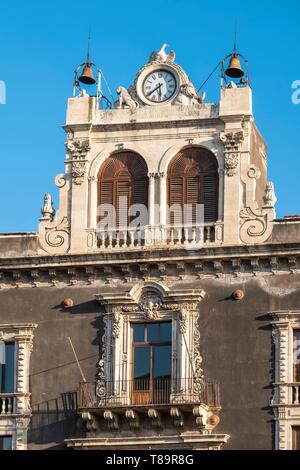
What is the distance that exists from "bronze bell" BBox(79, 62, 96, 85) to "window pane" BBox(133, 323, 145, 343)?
336 inches

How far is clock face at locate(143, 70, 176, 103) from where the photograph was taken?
79500 mm

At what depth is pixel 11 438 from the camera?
77.6m

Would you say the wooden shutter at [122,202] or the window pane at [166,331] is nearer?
the window pane at [166,331]

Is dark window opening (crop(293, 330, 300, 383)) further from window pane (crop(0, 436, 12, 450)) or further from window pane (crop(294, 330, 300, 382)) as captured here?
window pane (crop(0, 436, 12, 450))

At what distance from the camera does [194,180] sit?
258ft

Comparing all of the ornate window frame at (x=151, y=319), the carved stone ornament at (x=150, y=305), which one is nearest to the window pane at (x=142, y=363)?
the ornate window frame at (x=151, y=319)

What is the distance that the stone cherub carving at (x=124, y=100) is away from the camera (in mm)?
79688

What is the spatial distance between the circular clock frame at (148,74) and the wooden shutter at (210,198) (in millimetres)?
2908

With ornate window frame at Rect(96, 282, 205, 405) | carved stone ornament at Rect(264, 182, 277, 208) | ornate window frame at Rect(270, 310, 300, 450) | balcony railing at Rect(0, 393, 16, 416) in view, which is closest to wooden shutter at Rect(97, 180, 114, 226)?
ornate window frame at Rect(96, 282, 205, 405)

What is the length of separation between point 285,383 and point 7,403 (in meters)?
9.02

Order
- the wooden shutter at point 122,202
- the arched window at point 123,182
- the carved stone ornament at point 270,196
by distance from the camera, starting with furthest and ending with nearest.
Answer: the arched window at point 123,182 < the wooden shutter at point 122,202 < the carved stone ornament at point 270,196

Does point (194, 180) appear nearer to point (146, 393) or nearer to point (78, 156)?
point (78, 156)

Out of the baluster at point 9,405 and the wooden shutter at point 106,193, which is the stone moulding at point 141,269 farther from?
the baluster at point 9,405
